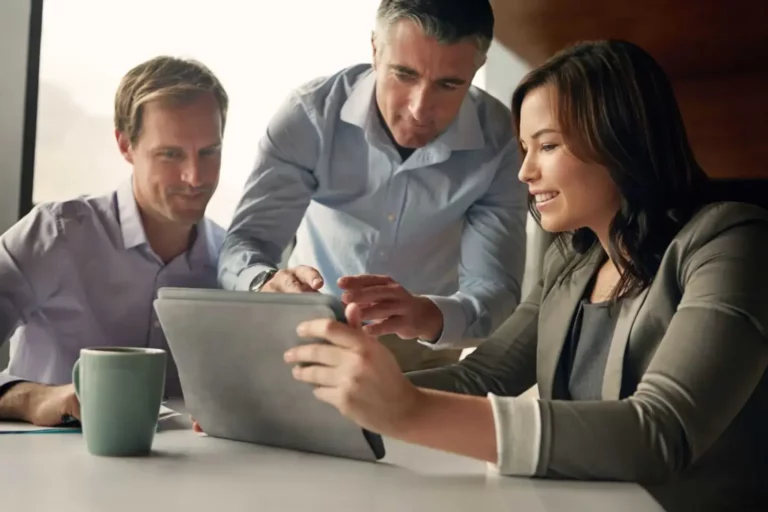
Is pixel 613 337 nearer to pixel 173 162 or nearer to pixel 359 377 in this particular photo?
pixel 359 377

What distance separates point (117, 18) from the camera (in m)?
1.51

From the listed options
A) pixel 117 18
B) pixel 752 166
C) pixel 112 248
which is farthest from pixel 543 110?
pixel 117 18

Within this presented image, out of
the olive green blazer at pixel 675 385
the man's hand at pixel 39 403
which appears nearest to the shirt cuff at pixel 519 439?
the olive green blazer at pixel 675 385

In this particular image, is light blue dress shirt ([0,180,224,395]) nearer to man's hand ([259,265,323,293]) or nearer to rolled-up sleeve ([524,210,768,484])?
man's hand ([259,265,323,293])

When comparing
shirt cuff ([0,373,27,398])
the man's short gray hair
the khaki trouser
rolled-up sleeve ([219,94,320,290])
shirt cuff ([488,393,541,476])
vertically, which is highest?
the man's short gray hair

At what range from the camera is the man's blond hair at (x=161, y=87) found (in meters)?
1.29

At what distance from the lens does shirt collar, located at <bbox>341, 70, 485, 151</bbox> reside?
138 centimetres

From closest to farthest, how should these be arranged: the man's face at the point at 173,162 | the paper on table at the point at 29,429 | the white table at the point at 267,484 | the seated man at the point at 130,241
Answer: the white table at the point at 267,484
the paper on table at the point at 29,429
the seated man at the point at 130,241
the man's face at the point at 173,162

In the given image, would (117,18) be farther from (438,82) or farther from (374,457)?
(374,457)

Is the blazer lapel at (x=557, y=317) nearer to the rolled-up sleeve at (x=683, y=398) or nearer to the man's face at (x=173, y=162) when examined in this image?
the rolled-up sleeve at (x=683, y=398)

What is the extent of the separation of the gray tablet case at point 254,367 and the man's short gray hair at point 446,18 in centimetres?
70

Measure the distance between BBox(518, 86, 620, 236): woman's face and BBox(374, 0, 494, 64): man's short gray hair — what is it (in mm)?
334

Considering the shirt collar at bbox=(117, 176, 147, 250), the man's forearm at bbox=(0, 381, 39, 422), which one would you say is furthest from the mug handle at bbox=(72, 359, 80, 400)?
the shirt collar at bbox=(117, 176, 147, 250)

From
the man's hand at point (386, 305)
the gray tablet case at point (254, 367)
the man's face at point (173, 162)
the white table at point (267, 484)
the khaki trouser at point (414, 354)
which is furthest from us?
the khaki trouser at point (414, 354)
